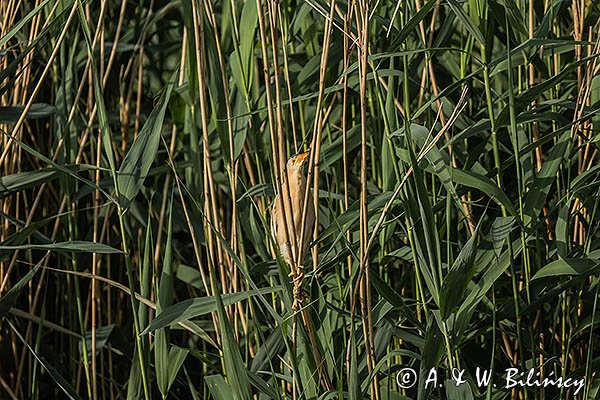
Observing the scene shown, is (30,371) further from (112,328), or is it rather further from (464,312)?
(464,312)

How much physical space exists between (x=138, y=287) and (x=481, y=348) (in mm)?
579

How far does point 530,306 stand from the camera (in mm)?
881

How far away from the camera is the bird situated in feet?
2.31

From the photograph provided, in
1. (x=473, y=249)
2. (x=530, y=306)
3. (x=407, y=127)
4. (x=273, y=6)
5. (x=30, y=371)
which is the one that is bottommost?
(x=30, y=371)

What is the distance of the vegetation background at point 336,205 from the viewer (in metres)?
0.77

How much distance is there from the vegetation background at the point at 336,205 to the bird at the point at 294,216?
0.05ft

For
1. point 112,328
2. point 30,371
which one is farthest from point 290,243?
point 30,371
